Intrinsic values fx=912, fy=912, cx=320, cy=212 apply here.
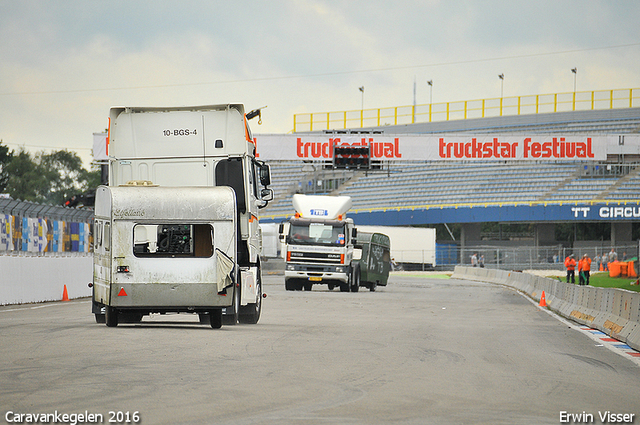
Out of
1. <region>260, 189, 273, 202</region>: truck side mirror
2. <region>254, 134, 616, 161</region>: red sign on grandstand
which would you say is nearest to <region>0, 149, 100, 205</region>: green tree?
<region>254, 134, 616, 161</region>: red sign on grandstand

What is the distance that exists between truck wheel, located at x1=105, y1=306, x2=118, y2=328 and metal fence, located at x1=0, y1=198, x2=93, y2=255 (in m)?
11.2

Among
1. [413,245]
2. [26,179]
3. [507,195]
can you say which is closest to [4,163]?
[26,179]

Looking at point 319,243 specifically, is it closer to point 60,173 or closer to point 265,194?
point 265,194

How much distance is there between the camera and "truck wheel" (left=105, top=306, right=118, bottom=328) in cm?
1511

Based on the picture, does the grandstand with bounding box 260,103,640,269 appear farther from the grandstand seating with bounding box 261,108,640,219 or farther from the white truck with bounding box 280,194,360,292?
the white truck with bounding box 280,194,360,292

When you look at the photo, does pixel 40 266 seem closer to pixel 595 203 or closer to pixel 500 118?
pixel 595 203

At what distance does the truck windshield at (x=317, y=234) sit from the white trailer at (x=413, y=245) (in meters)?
32.0

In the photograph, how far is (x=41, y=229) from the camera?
94.9 feet

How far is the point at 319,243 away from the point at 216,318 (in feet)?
64.9

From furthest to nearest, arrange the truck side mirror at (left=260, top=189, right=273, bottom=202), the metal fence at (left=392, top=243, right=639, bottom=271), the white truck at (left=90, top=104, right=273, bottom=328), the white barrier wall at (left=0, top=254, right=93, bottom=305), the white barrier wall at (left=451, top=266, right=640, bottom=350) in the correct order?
the metal fence at (left=392, top=243, right=639, bottom=271), the white barrier wall at (left=0, top=254, right=93, bottom=305), the truck side mirror at (left=260, top=189, right=273, bottom=202), the white barrier wall at (left=451, top=266, right=640, bottom=350), the white truck at (left=90, top=104, right=273, bottom=328)

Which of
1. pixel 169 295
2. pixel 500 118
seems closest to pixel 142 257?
pixel 169 295

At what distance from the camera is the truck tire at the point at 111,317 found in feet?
49.6

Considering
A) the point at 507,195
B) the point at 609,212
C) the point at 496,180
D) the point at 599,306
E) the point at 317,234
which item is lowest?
the point at 599,306

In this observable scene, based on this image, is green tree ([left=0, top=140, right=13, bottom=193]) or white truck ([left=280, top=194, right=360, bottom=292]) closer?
white truck ([left=280, top=194, right=360, bottom=292])
